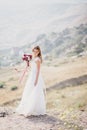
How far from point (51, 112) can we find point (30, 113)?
1156 millimetres

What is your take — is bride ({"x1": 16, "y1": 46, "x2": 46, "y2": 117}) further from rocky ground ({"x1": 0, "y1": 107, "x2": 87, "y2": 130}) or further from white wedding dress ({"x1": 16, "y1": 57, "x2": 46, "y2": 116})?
rocky ground ({"x1": 0, "y1": 107, "x2": 87, "y2": 130})

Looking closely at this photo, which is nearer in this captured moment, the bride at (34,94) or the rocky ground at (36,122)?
the rocky ground at (36,122)

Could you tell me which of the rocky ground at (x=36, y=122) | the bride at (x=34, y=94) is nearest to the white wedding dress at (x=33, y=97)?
the bride at (x=34, y=94)

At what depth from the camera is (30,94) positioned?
10.8m

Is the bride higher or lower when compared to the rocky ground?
higher

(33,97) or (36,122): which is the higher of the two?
(33,97)

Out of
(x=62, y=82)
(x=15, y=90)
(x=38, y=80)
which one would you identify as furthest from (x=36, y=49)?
(x=15, y=90)

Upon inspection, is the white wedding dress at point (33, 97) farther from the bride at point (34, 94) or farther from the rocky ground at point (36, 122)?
the rocky ground at point (36, 122)

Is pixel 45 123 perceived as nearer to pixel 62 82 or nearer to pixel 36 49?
pixel 36 49

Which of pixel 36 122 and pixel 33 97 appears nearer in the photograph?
pixel 36 122

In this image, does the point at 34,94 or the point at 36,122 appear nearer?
the point at 36,122

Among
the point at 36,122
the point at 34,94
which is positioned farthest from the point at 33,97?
the point at 36,122

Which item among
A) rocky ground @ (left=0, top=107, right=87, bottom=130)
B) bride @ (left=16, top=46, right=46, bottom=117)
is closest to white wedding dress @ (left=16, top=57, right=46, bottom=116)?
bride @ (left=16, top=46, right=46, bottom=117)

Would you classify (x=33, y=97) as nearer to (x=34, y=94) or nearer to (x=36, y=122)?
(x=34, y=94)
